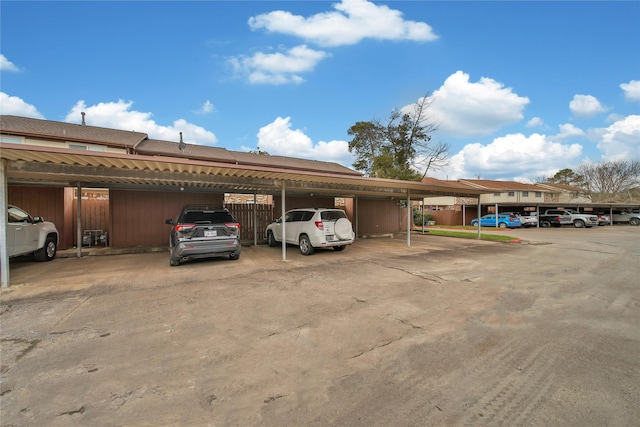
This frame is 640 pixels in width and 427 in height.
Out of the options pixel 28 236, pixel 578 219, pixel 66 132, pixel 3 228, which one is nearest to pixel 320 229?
pixel 3 228

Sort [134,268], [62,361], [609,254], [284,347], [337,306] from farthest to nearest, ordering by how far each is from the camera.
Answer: [609,254] → [134,268] → [337,306] → [284,347] → [62,361]

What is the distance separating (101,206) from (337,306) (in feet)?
39.6

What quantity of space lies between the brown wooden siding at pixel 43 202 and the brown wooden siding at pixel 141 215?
1821 mm

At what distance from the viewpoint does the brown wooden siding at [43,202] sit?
406 inches

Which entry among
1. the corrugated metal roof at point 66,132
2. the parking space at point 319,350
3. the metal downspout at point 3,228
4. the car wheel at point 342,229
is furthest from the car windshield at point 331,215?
the corrugated metal roof at point 66,132

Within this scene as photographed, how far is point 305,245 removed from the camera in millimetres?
10344

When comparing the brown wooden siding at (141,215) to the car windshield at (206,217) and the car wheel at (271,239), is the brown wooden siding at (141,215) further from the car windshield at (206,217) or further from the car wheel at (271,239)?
the car windshield at (206,217)

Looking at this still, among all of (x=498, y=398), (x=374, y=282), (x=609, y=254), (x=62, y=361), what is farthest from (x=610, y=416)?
(x=609, y=254)

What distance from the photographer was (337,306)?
16.0 ft

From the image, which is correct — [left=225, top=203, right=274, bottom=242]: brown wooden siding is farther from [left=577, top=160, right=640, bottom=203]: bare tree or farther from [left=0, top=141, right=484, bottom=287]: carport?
[left=577, top=160, right=640, bottom=203]: bare tree

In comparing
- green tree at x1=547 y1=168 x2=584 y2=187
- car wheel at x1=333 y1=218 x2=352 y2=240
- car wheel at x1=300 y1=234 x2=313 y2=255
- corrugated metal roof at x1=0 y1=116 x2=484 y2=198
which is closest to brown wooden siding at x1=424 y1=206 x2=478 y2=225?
corrugated metal roof at x1=0 y1=116 x2=484 y2=198

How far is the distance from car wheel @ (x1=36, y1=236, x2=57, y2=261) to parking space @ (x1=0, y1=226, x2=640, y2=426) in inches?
84.2

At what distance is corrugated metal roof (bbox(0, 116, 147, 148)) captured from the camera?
15.1 meters

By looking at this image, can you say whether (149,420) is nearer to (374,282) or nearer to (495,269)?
→ (374,282)
